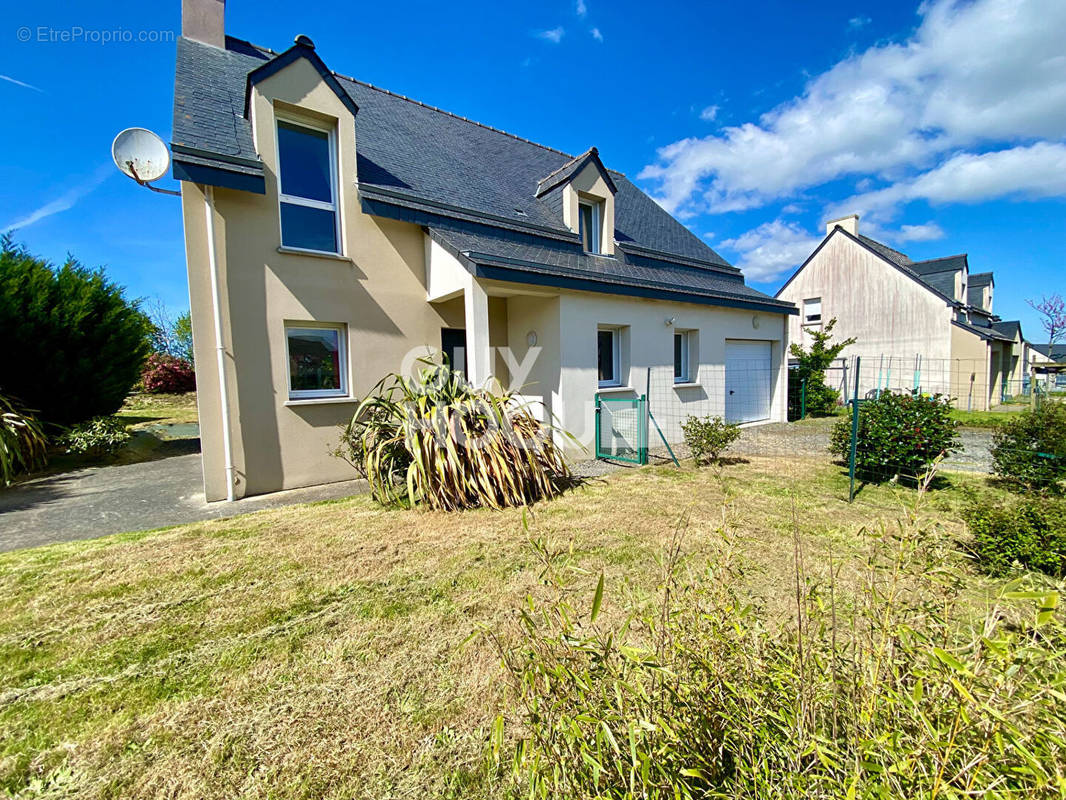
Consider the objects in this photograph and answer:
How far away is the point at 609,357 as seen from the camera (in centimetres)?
967

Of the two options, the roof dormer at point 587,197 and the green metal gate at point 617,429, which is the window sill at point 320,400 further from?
the roof dormer at point 587,197

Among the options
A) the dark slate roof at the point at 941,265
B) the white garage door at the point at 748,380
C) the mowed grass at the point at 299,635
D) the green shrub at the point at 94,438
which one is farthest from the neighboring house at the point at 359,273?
the dark slate roof at the point at 941,265

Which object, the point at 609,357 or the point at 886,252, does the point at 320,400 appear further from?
the point at 886,252

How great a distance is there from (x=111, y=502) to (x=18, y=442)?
3170 millimetres

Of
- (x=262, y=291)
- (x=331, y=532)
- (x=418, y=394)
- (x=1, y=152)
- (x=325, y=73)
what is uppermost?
(x=325, y=73)

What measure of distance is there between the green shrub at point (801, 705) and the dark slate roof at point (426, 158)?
313 inches

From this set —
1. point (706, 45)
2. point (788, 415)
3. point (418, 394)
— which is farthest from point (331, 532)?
point (706, 45)

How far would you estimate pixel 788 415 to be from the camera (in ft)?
45.4

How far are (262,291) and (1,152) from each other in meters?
7.06

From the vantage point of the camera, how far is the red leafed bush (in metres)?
18.1

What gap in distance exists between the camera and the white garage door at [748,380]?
1212 cm

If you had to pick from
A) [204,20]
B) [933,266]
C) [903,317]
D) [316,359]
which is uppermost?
[204,20]

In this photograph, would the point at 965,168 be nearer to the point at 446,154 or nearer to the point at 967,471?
the point at 967,471

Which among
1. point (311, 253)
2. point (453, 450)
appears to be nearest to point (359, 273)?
point (311, 253)
